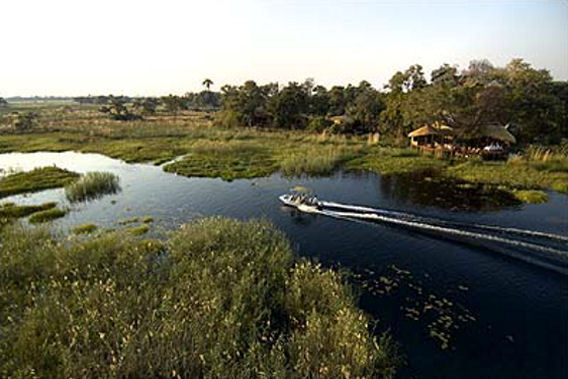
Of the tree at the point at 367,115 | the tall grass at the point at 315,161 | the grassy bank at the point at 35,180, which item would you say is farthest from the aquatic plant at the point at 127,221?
the tree at the point at 367,115

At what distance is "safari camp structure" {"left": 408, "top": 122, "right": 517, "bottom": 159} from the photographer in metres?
39.6

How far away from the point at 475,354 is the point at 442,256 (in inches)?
267

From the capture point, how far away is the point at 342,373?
8.11 m

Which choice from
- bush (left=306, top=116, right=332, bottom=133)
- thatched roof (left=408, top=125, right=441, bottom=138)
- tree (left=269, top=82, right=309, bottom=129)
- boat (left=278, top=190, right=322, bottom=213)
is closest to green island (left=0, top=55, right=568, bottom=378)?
thatched roof (left=408, top=125, right=441, bottom=138)

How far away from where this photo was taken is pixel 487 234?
59.2ft

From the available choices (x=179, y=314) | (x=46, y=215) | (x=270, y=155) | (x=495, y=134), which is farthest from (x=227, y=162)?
(x=495, y=134)

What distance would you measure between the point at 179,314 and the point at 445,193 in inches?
939

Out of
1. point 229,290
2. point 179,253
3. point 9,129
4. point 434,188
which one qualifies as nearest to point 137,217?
point 179,253

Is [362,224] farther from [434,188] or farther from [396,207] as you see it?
[434,188]

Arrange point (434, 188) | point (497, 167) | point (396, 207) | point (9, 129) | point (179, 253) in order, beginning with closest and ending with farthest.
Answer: point (179, 253) < point (396, 207) < point (434, 188) < point (497, 167) < point (9, 129)

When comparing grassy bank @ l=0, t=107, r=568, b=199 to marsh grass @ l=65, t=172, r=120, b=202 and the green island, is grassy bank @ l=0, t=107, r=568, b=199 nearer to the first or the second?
the green island

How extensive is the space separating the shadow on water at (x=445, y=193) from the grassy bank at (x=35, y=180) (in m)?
30.8

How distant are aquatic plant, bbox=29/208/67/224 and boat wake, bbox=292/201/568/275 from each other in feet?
58.4

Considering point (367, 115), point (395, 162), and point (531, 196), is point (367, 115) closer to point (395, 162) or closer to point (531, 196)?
point (395, 162)
